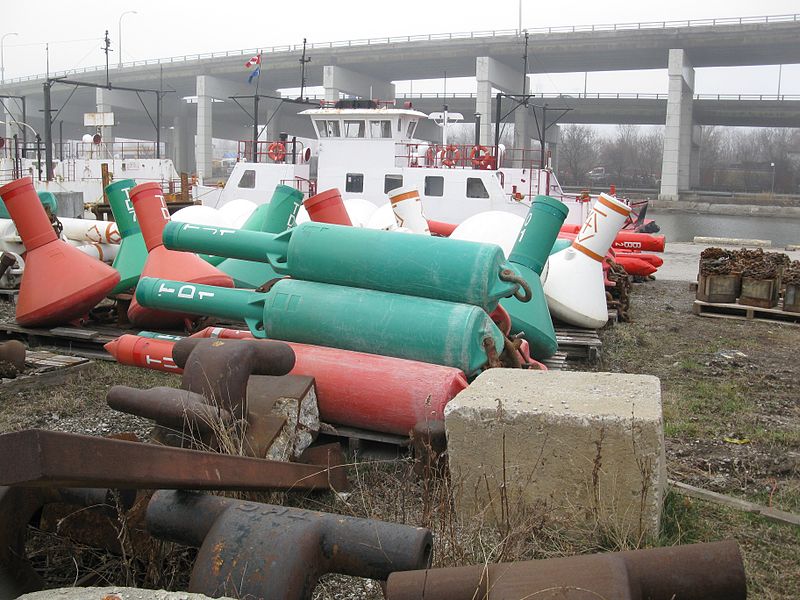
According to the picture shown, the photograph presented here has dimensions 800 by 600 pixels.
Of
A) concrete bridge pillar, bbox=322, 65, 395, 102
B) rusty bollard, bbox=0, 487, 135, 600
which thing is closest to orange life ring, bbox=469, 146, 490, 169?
rusty bollard, bbox=0, 487, 135, 600

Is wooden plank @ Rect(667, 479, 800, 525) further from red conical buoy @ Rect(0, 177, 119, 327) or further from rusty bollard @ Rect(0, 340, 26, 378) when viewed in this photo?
red conical buoy @ Rect(0, 177, 119, 327)

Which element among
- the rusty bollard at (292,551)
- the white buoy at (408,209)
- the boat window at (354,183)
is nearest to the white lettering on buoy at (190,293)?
the rusty bollard at (292,551)

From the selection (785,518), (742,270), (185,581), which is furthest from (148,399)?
(742,270)

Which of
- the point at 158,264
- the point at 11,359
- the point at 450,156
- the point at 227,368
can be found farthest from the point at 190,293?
the point at 450,156

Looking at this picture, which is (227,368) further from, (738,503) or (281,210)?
(281,210)

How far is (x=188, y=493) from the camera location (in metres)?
2.73

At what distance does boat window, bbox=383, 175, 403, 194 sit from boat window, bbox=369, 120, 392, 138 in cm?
117

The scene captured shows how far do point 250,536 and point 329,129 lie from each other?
16868 mm

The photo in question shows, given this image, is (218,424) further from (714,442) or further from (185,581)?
(714,442)

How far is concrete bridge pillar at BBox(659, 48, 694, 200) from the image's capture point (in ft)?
149

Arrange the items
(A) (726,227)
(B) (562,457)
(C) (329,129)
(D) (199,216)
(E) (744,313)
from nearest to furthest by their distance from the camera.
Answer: (B) (562,457)
(E) (744,313)
(D) (199,216)
(C) (329,129)
(A) (726,227)

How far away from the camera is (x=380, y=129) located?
1847 centimetres

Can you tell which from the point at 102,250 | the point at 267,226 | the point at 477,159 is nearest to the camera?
the point at 267,226

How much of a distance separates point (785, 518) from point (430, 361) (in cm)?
199
